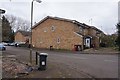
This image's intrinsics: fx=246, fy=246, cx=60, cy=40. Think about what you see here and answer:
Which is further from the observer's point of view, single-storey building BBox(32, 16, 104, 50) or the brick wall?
the brick wall

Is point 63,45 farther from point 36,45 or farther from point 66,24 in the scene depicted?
point 36,45

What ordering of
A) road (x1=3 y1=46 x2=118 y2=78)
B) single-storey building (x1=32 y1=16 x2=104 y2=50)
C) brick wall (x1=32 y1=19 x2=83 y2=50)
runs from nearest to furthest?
road (x1=3 y1=46 x2=118 y2=78) → single-storey building (x1=32 y1=16 x2=104 y2=50) → brick wall (x1=32 y1=19 x2=83 y2=50)

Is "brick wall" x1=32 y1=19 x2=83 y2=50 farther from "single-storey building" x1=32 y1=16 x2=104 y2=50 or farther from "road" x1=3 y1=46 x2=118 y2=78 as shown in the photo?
"road" x1=3 y1=46 x2=118 y2=78

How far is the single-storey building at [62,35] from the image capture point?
4688 centimetres

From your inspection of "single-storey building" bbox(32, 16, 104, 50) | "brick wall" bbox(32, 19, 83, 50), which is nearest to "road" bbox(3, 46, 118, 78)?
"single-storey building" bbox(32, 16, 104, 50)

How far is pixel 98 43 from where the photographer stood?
5469 cm

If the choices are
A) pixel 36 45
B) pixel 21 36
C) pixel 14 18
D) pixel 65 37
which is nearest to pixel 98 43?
pixel 65 37

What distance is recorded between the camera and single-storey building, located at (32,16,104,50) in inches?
1845

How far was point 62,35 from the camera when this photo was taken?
4928 cm

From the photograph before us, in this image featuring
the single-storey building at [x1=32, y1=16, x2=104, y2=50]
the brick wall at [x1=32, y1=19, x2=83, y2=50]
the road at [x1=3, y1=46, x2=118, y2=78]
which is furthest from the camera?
the brick wall at [x1=32, y1=19, x2=83, y2=50]

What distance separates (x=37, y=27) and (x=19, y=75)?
43901 mm

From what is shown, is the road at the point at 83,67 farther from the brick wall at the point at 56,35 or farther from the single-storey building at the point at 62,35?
the brick wall at the point at 56,35

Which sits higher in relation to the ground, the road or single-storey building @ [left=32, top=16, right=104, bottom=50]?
single-storey building @ [left=32, top=16, right=104, bottom=50]

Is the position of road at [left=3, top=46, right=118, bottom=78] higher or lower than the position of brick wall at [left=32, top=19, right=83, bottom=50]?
lower
